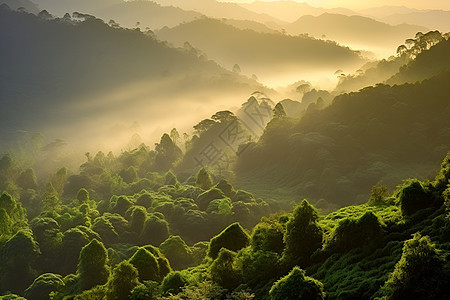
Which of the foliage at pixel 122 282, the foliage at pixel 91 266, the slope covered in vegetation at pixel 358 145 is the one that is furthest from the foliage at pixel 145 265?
the slope covered in vegetation at pixel 358 145

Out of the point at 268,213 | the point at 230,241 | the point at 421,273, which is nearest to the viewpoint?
A: the point at 421,273

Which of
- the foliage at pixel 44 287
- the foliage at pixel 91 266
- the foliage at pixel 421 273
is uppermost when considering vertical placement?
the foliage at pixel 421 273

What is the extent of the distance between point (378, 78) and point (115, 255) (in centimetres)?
17141

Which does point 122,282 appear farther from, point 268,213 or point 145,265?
point 268,213

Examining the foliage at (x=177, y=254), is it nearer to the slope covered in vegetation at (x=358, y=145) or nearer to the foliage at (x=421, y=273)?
the foliage at (x=421, y=273)

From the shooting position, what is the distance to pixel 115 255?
6994 cm

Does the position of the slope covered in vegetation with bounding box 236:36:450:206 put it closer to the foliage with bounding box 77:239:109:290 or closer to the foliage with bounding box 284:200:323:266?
the foliage with bounding box 284:200:323:266

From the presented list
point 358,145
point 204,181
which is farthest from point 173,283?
point 358,145

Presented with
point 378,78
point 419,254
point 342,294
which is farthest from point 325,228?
point 378,78

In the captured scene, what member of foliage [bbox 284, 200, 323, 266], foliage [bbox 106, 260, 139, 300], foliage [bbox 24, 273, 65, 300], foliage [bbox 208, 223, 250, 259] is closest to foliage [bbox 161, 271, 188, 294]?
foliage [bbox 106, 260, 139, 300]

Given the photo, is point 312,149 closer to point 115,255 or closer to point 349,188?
point 349,188

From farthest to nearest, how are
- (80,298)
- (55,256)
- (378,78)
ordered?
1. (378,78)
2. (55,256)
3. (80,298)

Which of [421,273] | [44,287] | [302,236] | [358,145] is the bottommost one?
[44,287]


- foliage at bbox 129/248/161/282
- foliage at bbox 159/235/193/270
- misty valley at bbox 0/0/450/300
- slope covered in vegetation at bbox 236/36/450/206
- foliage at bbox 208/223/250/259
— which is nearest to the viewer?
misty valley at bbox 0/0/450/300
